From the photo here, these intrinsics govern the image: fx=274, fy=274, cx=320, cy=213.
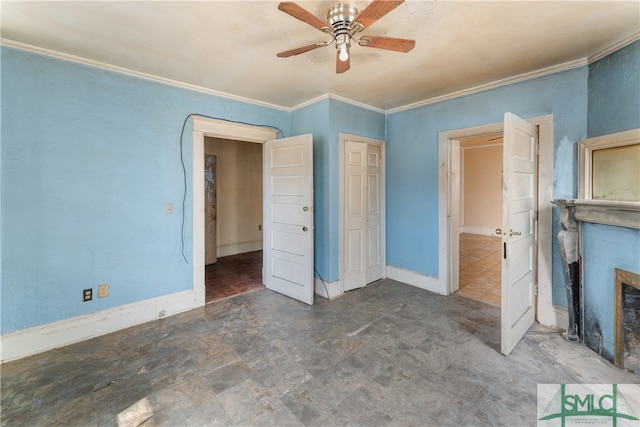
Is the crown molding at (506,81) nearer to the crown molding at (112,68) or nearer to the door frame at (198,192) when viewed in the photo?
the crown molding at (112,68)

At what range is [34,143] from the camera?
233 centimetres

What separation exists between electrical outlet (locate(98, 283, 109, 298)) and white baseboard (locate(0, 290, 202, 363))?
0.15 m

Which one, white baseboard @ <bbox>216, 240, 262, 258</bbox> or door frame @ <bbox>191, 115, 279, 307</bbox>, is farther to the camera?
white baseboard @ <bbox>216, 240, 262, 258</bbox>

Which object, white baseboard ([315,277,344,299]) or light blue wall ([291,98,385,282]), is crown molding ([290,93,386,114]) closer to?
light blue wall ([291,98,385,282])

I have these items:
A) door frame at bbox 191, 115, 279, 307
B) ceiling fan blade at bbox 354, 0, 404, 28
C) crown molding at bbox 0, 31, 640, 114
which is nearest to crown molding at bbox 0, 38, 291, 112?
crown molding at bbox 0, 31, 640, 114

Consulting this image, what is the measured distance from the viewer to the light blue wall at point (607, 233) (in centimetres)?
210

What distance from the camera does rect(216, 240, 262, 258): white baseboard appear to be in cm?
573

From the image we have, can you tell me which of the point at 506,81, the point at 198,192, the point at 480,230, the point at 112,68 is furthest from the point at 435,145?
the point at 480,230

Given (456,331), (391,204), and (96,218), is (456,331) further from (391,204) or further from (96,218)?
(96,218)

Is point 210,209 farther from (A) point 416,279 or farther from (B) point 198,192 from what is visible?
(A) point 416,279

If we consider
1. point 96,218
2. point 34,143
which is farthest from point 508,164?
point 34,143

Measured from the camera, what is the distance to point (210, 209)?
5172 mm

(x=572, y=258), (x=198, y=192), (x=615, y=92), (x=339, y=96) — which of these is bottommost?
(x=572, y=258)

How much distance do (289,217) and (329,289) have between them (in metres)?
1.06
